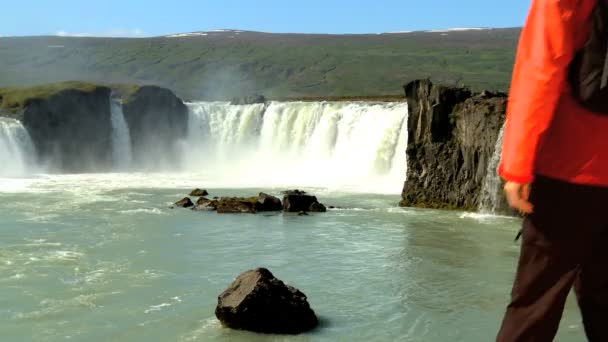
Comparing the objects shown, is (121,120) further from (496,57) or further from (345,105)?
(496,57)

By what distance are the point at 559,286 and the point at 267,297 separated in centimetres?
683

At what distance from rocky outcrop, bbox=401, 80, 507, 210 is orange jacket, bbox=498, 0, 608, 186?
20.5 meters

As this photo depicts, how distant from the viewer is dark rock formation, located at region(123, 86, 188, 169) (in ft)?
167

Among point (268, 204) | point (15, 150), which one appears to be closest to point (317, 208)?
point (268, 204)

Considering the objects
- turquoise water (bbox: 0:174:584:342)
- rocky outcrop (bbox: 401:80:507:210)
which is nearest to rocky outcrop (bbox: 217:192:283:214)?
turquoise water (bbox: 0:174:584:342)

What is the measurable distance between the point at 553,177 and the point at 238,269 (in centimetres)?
1169

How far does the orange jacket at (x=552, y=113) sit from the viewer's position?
2785 millimetres

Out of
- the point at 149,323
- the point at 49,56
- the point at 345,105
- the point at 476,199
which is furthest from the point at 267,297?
the point at 49,56

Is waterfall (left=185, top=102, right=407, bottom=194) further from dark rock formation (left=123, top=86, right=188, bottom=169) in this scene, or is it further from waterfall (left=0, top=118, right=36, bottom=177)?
waterfall (left=0, top=118, right=36, bottom=177)

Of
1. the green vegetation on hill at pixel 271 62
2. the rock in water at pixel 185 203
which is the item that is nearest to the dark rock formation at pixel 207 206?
the rock in water at pixel 185 203

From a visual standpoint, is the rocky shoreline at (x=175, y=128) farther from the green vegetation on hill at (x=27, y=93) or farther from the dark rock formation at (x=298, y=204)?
the dark rock formation at (x=298, y=204)

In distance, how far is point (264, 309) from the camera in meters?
9.47

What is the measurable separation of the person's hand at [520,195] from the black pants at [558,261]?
0.03m

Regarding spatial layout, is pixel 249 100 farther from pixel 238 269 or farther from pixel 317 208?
pixel 238 269
